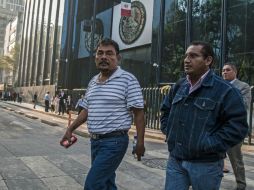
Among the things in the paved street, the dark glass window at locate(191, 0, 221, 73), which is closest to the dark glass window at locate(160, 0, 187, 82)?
the dark glass window at locate(191, 0, 221, 73)

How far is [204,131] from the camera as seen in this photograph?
10.2 feet

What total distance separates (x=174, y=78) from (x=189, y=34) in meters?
3.26

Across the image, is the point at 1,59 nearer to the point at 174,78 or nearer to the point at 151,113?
the point at 174,78

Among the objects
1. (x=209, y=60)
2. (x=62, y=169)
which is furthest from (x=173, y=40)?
(x=209, y=60)

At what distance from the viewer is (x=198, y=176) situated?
315 centimetres

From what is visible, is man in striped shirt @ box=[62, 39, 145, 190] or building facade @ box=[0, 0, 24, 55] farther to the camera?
building facade @ box=[0, 0, 24, 55]

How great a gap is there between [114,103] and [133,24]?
Answer: 33587 millimetres

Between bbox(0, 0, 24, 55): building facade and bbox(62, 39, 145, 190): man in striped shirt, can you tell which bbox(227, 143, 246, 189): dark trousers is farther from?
bbox(0, 0, 24, 55): building facade

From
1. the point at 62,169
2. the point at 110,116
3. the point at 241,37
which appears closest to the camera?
the point at 110,116

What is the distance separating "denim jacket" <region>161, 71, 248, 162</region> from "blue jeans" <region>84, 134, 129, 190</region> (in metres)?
0.79

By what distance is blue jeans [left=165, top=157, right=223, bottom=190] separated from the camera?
10.3 feet

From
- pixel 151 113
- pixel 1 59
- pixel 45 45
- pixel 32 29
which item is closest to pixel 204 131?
pixel 151 113

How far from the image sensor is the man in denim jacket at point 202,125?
305 cm

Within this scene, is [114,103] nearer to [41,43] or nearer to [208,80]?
[208,80]
